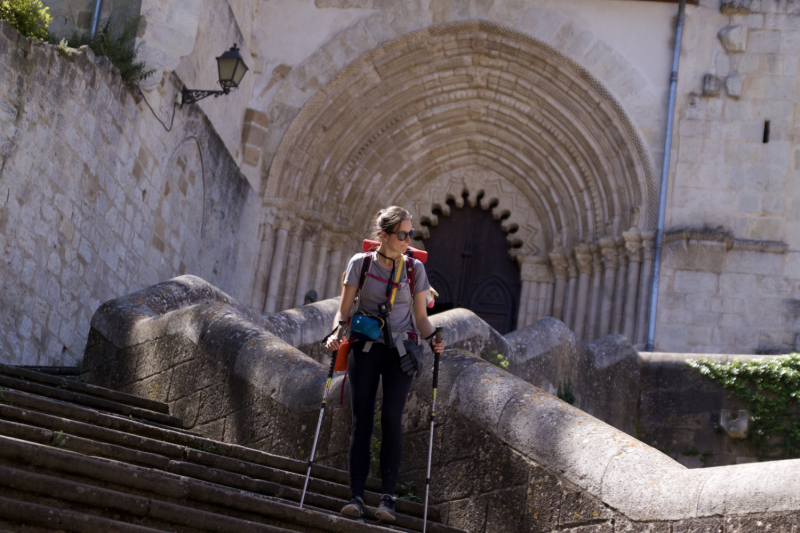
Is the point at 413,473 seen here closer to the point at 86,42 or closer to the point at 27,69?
the point at 27,69

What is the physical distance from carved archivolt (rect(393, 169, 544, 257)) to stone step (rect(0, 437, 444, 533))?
10639 millimetres

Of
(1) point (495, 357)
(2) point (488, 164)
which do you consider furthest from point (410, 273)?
(2) point (488, 164)

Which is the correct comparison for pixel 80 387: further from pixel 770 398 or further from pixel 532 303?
pixel 532 303

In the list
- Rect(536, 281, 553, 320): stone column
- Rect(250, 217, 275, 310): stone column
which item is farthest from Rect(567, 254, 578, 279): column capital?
Rect(250, 217, 275, 310): stone column

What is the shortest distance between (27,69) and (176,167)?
312 cm

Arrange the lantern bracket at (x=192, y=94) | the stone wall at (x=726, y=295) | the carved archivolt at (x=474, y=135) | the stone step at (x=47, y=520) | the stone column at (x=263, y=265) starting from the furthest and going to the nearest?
the stone column at (x=263, y=265), the carved archivolt at (x=474, y=135), the stone wall at (x=726, y=295), the lantern bracket at (x=192, y=94), the stone step at (x=47, y=520)

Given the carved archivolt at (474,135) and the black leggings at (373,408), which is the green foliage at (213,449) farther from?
the carved archivolt at (474,135)

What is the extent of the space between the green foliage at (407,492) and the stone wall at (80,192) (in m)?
3.75

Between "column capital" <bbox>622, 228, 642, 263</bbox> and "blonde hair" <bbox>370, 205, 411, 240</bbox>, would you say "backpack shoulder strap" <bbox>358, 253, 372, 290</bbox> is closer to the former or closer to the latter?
"blonde hair" <bbox>370, 205, 411, 240</bbox>

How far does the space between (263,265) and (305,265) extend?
595 millimetres

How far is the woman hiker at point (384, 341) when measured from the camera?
11.8ft

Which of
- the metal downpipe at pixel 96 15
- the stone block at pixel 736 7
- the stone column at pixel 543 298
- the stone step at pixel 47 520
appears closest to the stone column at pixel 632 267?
the stone column at pixel 543 298

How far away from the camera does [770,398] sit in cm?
861

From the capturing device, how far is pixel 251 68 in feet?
42.2
